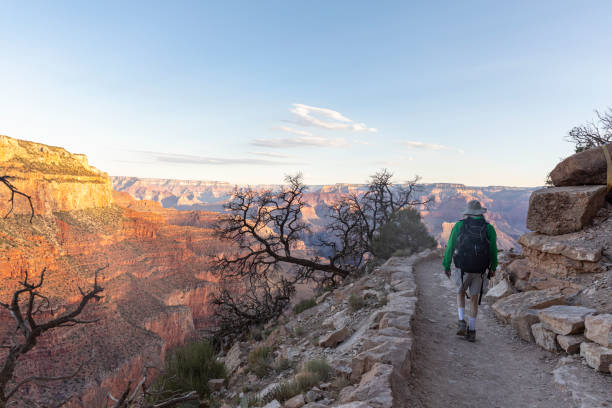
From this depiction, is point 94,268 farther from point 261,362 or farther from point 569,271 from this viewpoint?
point 569,271

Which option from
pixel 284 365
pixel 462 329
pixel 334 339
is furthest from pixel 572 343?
pixel 284 365

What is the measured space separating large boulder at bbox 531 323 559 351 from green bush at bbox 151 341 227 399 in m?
6.11

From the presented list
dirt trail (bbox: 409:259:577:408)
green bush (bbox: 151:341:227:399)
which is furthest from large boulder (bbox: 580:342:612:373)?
green bush (bbox: 151:341:227:399)

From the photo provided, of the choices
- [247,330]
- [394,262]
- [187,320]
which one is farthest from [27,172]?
[394,262]

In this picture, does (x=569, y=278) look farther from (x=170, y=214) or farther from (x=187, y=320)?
(x=170, y=214)

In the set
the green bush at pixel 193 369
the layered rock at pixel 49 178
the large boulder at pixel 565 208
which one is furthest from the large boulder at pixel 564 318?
the layered rock at pixel 49 178

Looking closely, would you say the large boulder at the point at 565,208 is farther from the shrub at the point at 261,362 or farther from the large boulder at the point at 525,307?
the shrub at the point at 261,362

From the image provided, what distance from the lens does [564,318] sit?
418cm

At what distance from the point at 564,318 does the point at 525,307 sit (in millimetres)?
1075

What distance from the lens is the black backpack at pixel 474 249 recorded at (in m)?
4.92

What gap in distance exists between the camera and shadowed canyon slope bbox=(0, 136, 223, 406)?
28719mm

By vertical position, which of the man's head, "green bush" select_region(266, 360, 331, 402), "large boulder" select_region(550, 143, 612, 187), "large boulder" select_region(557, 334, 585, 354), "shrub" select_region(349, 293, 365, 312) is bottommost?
"shrub" select_region(349, 293, 365, 312)

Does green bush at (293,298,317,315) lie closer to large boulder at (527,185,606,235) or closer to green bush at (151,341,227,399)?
green bush at (151,341,227,399)

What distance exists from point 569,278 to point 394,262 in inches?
306
